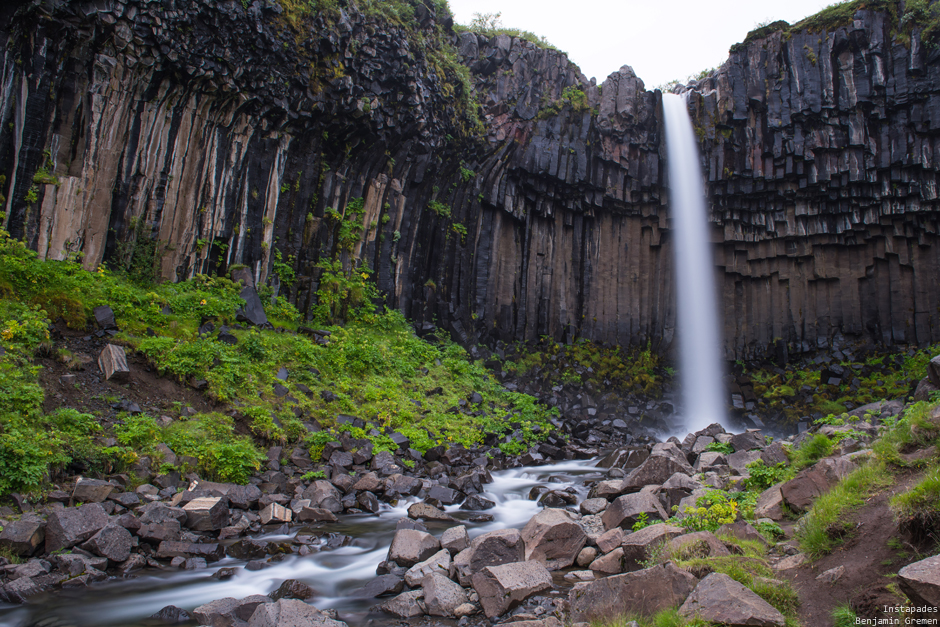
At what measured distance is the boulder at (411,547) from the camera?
20.3ft

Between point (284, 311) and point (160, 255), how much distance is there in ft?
11.4

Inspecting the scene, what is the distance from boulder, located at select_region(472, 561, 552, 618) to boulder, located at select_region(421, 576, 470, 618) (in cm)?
19

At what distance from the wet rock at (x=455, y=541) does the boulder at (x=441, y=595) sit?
0.95m

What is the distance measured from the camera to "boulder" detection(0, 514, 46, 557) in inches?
216

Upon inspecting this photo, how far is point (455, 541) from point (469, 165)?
1726cm

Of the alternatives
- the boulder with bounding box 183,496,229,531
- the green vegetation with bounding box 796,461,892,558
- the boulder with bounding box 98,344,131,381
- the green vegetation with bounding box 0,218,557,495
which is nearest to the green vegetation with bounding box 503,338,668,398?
the green vegetation with bounding box 0,218,557,495

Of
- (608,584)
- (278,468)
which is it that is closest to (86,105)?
(278,468)

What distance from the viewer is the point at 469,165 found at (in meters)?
21.2

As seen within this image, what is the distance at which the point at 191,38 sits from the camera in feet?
42.9

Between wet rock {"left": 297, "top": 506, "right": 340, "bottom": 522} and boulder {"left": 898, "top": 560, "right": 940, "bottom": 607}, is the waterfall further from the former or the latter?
boulder {"left": 898, "top": 560, "right": 940, "bottom": 607}

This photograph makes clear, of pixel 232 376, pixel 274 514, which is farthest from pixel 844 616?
pixel 232 376

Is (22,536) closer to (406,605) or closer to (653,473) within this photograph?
(406,605)

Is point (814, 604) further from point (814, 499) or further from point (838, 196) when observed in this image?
point (838, 196)

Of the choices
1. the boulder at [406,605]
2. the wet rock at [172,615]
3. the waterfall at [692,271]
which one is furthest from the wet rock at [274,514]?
the waterfall at [692,271]
